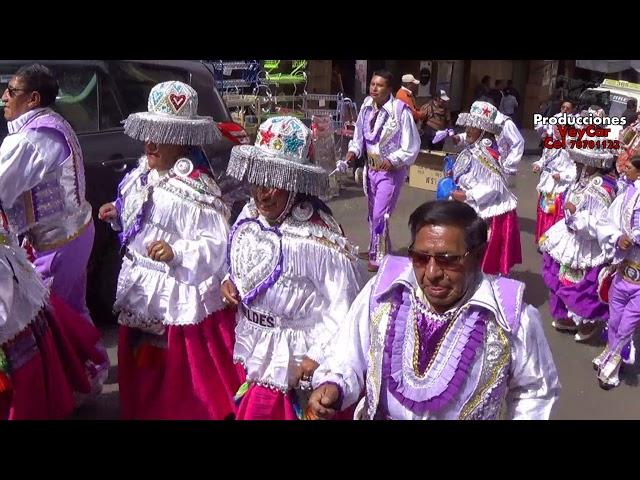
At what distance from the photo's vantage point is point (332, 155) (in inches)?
419

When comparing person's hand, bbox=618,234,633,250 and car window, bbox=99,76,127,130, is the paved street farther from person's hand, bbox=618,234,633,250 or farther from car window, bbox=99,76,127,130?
car window, bbox=99,76,127,130

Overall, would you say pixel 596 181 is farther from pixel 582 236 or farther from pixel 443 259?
pixel 443 259

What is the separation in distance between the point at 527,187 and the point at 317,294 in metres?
10.1

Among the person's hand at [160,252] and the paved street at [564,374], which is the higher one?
the person's hand at [160,252]

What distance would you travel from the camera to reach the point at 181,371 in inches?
147

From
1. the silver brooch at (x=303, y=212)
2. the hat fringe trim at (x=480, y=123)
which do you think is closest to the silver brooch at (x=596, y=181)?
the hat fringe trim at (x=480, y=123)

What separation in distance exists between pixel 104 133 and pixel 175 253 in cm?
220

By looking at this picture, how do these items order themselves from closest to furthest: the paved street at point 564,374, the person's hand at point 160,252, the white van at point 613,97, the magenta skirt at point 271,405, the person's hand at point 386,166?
the magenta skirt at point 271,405 → the person's hand at point 160,252 → the paved street at point 564,374 → the person's hand at point 386,166 → the white van at point 613,97

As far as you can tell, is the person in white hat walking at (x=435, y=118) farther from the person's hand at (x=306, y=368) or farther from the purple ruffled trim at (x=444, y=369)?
the purple ruffled trim at (x=444, y=369)

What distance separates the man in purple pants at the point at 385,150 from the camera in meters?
7.06

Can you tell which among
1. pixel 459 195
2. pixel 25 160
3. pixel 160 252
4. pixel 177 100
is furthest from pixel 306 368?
pixel 459 195

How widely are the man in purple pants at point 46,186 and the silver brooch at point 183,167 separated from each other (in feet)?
2.36

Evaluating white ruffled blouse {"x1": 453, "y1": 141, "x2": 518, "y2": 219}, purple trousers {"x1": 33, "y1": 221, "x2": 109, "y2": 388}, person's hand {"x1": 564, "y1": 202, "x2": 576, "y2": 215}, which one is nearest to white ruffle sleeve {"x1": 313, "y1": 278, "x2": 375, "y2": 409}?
purple trousers {"x1": 33, "y1": 221, "x2": 109, "y2": 388}

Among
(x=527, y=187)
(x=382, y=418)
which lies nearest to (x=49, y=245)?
(x=382, y=418)
